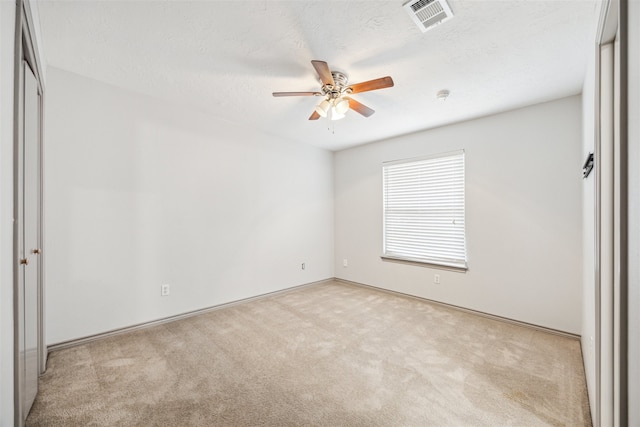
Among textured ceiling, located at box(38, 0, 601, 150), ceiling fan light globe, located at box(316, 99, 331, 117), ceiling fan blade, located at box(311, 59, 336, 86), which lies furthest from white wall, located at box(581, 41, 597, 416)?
ceiling fan light globe, located at box(316, 99, 331, 117)

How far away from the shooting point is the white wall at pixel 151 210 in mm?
2479

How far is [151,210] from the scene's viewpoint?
301 cm

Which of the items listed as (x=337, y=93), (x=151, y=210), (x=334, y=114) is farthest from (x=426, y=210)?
(x=151, y=210)

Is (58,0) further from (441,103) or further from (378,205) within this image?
(378,205)

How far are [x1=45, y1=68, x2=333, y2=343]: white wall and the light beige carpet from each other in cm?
40

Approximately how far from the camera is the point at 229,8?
1.70 metres

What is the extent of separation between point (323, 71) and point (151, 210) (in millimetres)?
2348

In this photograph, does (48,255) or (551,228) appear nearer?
(48,255)

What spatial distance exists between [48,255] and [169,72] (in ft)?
6.30

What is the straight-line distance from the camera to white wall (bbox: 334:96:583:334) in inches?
111

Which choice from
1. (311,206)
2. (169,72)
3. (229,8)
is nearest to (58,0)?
(169,72)

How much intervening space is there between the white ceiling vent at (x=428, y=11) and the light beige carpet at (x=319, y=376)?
2.49 metres

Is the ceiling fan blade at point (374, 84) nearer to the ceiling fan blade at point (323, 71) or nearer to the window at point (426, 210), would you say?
the ceiling fan blade at point (323, 71)

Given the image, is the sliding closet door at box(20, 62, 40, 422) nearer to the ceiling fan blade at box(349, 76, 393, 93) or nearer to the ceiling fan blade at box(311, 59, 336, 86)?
the ceiling fan blade at box(311, 59, 336, 86)
